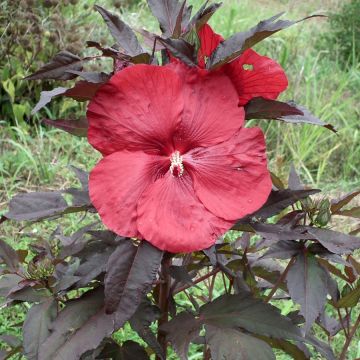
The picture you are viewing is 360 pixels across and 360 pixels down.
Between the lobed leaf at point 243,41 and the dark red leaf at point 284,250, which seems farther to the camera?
the dark red leaf at point 284,250

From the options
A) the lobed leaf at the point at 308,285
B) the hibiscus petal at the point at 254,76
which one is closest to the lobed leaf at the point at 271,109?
the hibiscus petal at the point at 254,76

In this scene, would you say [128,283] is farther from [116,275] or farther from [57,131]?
[57,131]

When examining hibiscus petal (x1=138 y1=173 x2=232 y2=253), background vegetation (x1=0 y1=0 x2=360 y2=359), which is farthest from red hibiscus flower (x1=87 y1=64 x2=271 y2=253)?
background vegetation (x1=0 y1=0 x2=360 y2=359)

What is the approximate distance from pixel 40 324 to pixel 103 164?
1.03 feet

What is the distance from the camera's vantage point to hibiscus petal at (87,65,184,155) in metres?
0.80

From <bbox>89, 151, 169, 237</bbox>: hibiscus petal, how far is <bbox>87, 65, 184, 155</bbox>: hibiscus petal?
0.03 meters

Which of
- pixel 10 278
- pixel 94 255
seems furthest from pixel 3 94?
pixel 94 255

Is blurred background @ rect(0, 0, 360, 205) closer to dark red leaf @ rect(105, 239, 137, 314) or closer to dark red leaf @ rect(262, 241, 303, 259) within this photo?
dark red leaf @ rect(262, 241, 303, 259)

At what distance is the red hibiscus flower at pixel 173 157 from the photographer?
80 centimetres

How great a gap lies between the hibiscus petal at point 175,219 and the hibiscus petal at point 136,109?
Result: 7cm

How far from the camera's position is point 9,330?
6.82 ft

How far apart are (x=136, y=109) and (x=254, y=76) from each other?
19 centimetres

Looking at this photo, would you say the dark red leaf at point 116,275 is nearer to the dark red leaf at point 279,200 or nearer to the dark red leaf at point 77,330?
the dark red leaf at point 77,330

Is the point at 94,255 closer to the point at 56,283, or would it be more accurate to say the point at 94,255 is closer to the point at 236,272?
the point at 56,283
